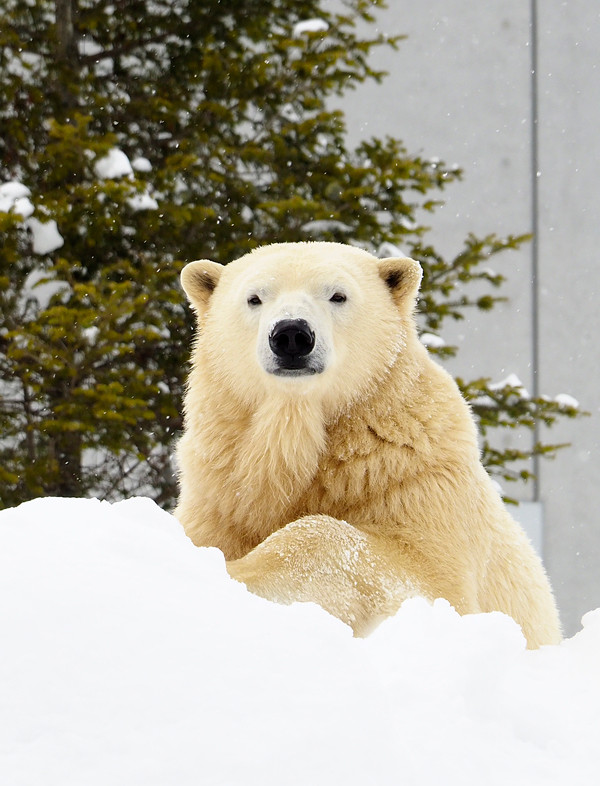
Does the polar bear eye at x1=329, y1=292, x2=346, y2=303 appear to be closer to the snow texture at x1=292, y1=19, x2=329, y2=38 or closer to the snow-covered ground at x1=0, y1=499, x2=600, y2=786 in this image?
the snow-covered ground at x1=0, y1=499, x2=600, y2=786

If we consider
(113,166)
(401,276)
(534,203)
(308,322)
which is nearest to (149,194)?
(113,166)

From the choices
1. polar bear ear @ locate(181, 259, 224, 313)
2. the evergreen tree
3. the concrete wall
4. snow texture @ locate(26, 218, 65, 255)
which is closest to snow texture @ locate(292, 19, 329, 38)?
the evergreen tree

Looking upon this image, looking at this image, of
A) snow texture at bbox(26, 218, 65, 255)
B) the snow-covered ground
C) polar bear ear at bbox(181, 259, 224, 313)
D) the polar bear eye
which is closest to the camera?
the snow-covered ground

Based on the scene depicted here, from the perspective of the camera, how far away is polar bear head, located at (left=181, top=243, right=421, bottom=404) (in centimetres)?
230

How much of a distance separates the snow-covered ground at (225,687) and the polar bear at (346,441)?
0.69 meters

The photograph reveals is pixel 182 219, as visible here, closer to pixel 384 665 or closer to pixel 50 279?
pixel 50 279

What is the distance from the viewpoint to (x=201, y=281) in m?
2.81

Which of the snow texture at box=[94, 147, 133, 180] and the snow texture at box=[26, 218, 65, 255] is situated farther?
the snow texture at box=[26, 218, 65, 255]

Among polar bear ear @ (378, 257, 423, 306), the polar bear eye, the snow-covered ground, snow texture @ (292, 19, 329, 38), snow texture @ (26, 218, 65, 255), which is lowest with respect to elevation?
the snow-covered ground

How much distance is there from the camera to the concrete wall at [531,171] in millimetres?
11008

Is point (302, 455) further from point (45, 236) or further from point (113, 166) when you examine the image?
point (45, 236)

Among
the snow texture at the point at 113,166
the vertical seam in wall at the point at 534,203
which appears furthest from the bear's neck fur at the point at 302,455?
the vertical seam in wall at the point at 534,203

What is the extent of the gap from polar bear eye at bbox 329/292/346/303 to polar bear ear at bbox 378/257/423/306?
236mm

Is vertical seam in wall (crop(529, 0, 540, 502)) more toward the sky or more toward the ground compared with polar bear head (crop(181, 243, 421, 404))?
more toward the sky
